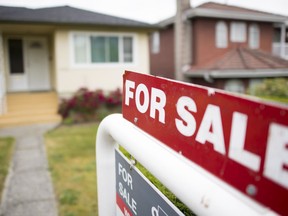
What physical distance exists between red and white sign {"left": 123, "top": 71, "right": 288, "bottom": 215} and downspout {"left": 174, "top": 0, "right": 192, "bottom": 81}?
55.9 feet

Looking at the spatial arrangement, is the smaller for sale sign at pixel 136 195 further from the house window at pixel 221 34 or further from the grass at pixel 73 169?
the house window at pixel 221 34

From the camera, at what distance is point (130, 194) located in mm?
1360

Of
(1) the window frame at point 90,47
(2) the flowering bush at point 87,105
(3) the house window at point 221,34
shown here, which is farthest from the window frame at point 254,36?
(2) the flowering bush at point 87,105

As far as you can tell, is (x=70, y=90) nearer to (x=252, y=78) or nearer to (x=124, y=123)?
(x=252, y=78)

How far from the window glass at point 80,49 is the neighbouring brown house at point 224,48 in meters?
5.60

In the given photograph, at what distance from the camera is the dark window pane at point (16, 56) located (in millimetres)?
14809

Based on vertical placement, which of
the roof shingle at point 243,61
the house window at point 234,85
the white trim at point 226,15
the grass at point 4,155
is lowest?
the grass at point 4,155

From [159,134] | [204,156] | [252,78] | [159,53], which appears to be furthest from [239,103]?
[159,53]

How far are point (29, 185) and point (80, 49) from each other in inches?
345

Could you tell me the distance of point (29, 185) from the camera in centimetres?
552

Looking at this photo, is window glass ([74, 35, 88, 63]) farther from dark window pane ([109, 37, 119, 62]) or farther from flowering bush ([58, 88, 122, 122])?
flowering bush ([58, 88, 122, 122])

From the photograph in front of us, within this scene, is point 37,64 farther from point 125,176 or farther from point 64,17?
point 125,176

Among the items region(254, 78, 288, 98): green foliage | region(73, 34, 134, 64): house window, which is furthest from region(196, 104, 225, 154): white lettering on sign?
region(254, 78, 288, 98): green foliage

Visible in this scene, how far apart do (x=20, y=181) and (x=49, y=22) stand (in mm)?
8266
